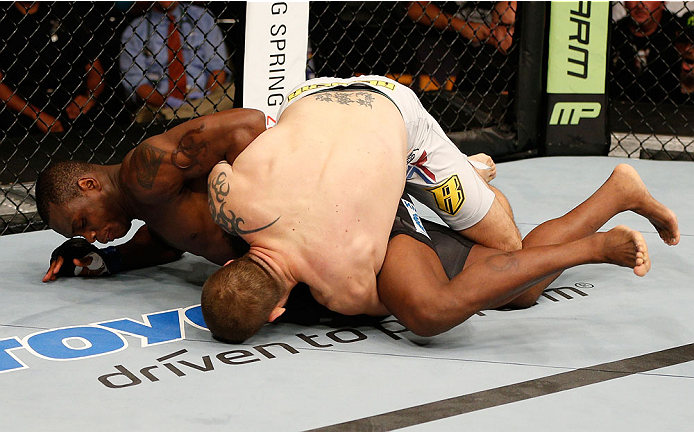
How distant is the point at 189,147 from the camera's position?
77.3 inches

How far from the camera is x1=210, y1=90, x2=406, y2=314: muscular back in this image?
67.9 inches

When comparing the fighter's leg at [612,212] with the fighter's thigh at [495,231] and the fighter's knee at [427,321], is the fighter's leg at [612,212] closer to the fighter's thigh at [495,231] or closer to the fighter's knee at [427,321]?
the fighter's thigh at [495,231]

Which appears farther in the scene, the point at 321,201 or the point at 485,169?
the point at 485,169

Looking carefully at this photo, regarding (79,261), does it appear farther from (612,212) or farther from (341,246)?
(612,212)

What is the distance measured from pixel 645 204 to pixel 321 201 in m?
0.83

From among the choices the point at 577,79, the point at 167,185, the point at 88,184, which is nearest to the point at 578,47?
the point at 577,79

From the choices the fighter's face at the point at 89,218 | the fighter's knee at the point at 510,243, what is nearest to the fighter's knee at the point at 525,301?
the fighter's knee at the point at 510,243

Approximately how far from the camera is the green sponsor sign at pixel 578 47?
3.34m

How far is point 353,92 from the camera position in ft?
6.36

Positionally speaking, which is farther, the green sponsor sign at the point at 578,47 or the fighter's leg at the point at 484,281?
the green sponsor sign at the point at 578,47

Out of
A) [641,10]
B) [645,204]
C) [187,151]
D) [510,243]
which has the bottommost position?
[510,243]

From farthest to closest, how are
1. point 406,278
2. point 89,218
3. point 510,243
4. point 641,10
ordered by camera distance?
1. point 641,10
2. point 510,243
3. point 89,218
4. point 406,278

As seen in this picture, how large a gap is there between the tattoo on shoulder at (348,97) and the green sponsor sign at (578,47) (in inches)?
65.8

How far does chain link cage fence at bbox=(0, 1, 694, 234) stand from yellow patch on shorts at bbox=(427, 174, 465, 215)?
1.15 metres
